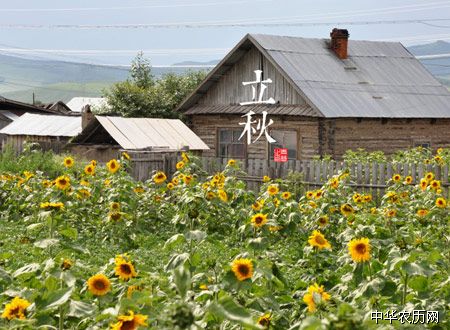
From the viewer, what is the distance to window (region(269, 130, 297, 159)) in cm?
2608

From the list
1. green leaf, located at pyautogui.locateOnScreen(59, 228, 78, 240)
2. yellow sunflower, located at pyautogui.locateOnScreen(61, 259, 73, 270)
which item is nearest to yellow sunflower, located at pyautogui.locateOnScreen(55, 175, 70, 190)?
green leaf, located at pyautogui.locateOnScreen(59, 228, 78, 240)

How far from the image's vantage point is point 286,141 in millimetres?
26391

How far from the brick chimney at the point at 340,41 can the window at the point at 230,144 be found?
4150 millimetres

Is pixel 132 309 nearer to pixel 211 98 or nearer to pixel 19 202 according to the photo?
pixel 19 202

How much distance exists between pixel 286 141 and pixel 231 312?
2337cm

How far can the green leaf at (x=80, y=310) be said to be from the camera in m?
3.95

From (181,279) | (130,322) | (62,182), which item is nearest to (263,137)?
(62,182)

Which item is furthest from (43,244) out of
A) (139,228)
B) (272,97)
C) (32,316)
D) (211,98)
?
(211,98)

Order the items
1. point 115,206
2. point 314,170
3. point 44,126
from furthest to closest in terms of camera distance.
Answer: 1. point 44,126
2. point 314,170
3. point 115,206

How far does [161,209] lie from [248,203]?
5.00 feet

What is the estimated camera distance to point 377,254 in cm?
604

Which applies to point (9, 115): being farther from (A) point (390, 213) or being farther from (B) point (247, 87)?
(A) point (390, 213)

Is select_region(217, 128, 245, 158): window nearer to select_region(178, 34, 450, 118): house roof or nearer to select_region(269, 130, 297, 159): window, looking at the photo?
select_region(269, 130, 297, 159): window

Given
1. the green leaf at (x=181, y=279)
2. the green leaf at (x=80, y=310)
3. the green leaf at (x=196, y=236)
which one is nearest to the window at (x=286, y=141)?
the green leaf at (x=196, y=236)
